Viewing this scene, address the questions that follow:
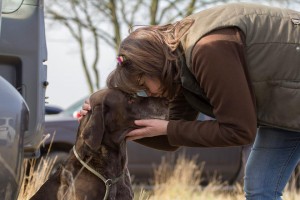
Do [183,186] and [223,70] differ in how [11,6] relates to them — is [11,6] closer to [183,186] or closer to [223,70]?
[223,70]

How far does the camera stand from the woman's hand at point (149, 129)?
12.1ft

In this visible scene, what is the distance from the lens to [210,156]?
32.2 ft

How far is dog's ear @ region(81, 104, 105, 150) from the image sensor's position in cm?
394

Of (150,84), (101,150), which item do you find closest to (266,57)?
(150,84)

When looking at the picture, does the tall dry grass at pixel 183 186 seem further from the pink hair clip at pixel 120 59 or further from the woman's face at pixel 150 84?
the pink hair clip at pixel 120 59

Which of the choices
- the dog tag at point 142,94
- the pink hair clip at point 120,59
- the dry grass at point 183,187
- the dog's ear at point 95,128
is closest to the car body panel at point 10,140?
the pink hair clip at point 120,59

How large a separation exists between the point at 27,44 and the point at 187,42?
143 cm

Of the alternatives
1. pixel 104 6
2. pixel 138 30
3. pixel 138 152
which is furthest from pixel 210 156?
pixel 104 6

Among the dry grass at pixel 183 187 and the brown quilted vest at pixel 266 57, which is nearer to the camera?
the brown quilted vest at pixel 266 57

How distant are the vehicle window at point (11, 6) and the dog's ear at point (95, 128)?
0.99 metres

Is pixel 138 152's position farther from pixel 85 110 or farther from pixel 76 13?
pixel 76 13

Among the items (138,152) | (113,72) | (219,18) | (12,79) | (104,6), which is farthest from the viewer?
(104,6)

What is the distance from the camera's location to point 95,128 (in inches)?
155

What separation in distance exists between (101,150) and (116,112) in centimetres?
23
